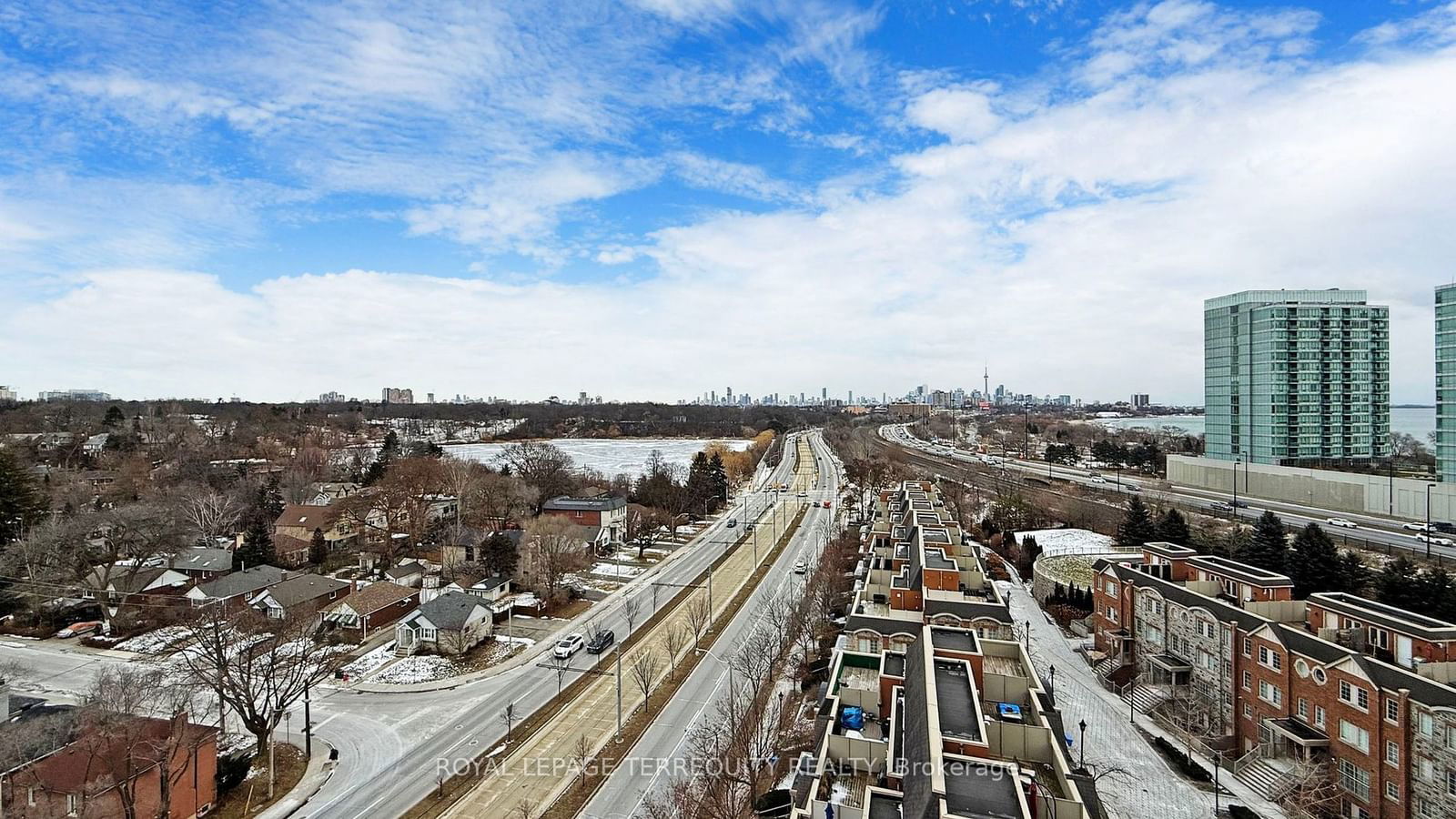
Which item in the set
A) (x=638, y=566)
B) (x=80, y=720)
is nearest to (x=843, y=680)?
(x=80, y=720)

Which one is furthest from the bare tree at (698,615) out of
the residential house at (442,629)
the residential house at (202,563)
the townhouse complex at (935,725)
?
the residential house at (202,563)

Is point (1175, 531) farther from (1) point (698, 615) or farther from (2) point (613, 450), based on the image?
(2) point (613, 450)

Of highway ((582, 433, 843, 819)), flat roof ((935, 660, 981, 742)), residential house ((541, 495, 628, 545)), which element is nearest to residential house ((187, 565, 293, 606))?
residential house ((541, 495, 628, 545))

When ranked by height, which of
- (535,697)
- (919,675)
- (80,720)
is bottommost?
(535,697)

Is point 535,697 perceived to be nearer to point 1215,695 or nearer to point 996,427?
point 1215,695

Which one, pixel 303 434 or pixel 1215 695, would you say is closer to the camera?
pixel 1215 695

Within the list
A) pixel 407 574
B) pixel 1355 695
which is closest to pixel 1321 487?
pixel 1355 695

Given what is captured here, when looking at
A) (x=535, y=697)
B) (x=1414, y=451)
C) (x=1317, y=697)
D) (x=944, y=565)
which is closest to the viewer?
(x=1317, y=697)
